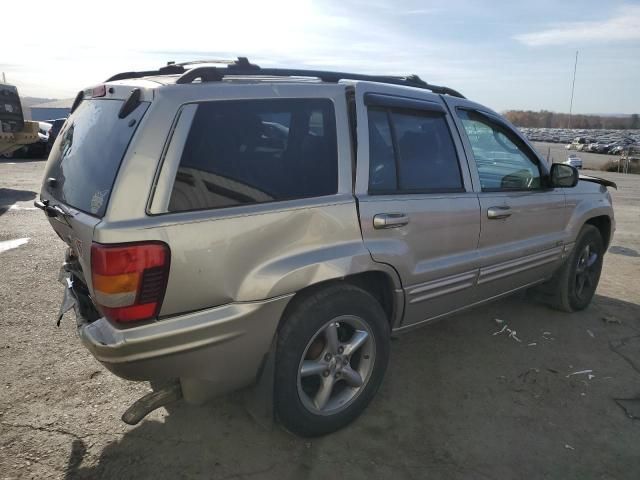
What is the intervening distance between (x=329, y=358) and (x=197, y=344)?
795mm

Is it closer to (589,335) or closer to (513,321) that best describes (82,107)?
(513,321)

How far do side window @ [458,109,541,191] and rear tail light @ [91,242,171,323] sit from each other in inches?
91.4

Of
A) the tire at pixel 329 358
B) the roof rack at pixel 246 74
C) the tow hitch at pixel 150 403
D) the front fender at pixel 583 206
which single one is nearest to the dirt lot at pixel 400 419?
the tire at pixel 329 358

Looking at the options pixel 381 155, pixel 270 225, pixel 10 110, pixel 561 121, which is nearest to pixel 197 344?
pixel 270 225

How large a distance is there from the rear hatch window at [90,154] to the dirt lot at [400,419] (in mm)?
1289

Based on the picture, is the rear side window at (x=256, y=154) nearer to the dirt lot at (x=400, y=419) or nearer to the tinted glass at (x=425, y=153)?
the tinted glass at (x=425, y=153)

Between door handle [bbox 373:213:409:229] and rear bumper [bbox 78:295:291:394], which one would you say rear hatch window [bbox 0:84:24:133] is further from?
door handle [bbox 373:213:409:229]

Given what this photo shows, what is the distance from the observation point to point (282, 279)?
2357mm

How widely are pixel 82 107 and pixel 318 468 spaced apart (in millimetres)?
2400

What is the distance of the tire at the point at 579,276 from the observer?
4504 mm

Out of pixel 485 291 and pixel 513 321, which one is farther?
pixel 513 321

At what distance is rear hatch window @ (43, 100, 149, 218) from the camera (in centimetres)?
219

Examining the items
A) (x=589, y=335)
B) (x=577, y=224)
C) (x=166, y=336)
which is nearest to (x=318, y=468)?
(x=166, y=336)

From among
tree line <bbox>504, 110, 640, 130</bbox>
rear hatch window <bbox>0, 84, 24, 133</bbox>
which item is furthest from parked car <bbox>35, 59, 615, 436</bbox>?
tree line <bbox>504, 110, 640, 130</bbox>
